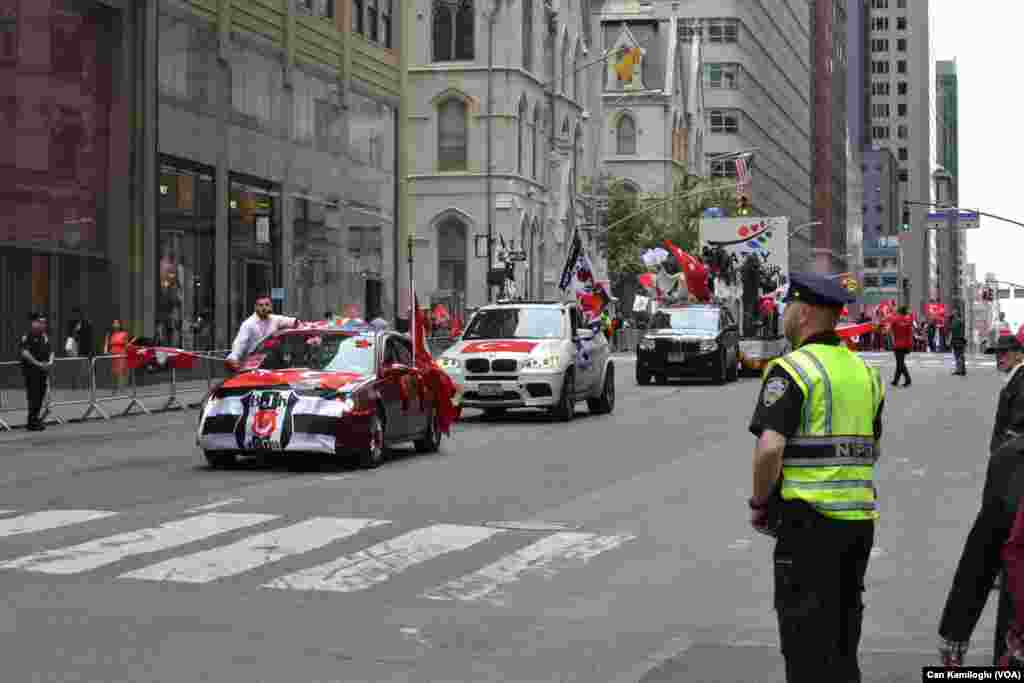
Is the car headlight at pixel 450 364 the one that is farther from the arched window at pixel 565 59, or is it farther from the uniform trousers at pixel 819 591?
the arched window at pixel 565 59

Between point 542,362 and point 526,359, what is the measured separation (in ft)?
0.84

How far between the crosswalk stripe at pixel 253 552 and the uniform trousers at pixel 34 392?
12.3 metres

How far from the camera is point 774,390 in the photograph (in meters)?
6.18

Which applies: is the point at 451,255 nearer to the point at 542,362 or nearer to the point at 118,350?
the point at 118,350

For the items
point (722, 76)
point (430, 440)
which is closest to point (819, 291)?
point (430, 440)

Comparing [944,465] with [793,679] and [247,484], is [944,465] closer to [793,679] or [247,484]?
[247,484]

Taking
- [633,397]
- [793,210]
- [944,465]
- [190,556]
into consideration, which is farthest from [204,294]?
[793,210]

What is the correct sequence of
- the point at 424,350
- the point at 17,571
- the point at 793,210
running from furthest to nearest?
the point at 793,210, the point at 424,350, the point at 17,571

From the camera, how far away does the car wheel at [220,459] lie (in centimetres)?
1846

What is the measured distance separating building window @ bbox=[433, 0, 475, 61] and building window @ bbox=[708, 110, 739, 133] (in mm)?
60890

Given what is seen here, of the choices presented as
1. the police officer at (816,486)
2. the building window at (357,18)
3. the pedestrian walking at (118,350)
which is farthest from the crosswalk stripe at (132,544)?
the building window at (357,18)

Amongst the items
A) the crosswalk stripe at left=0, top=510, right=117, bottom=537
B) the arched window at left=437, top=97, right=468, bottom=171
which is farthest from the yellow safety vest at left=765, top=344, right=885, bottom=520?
the arched window at left=437, top=97, right=468, bottom=171

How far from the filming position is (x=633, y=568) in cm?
1173

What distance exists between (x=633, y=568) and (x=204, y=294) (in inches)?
1167
